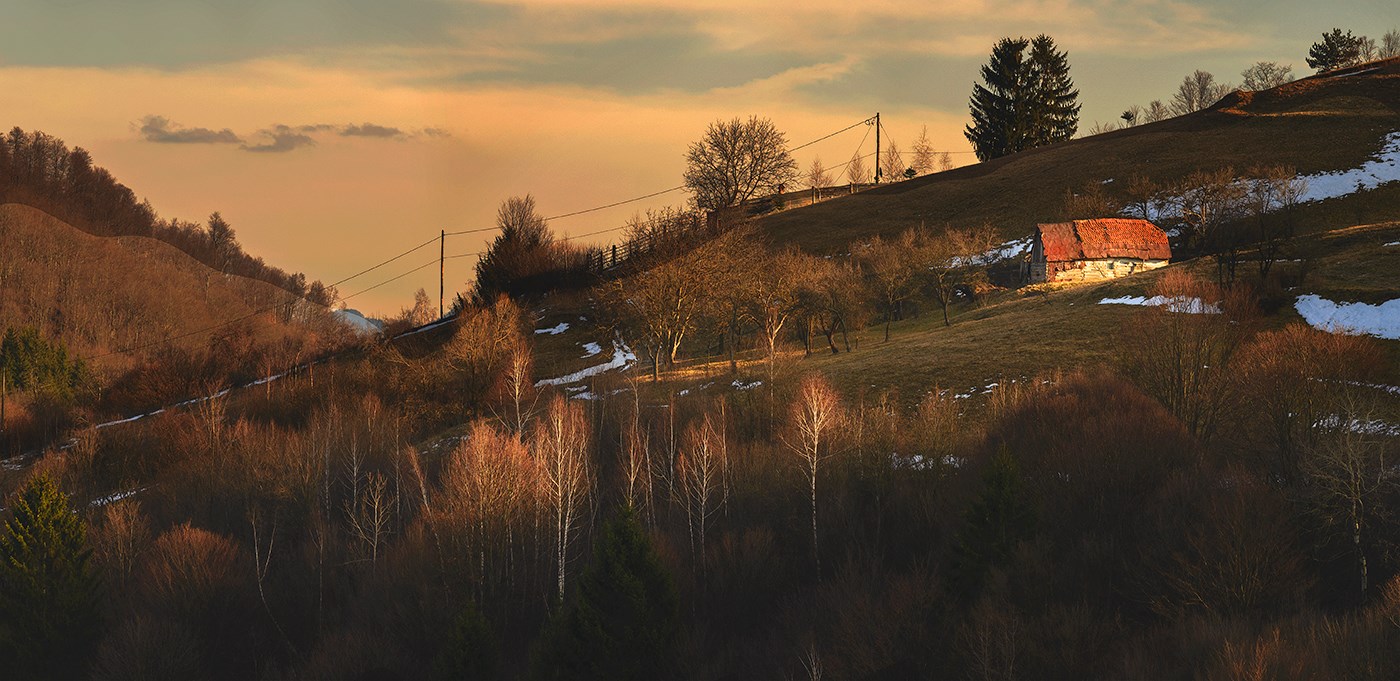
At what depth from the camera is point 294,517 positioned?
217 feet

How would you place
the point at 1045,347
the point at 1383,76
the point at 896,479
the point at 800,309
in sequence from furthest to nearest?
1. the point at 1383,76
2. the point at 800,309
3. the point at 1045,347
4. the point at 896,479

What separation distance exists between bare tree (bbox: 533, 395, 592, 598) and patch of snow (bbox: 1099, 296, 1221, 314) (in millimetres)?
28986

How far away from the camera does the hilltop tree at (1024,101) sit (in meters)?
144

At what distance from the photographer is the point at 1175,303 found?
51469mm

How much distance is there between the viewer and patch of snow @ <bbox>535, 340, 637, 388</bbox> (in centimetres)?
7775

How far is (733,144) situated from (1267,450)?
333 ft

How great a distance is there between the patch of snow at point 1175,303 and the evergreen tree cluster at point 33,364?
117 m

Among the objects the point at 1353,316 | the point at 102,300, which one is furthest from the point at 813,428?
the point at 102,300

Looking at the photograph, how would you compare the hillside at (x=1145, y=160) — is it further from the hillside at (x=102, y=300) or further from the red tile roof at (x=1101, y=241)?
the hillside at (x=102, y=300)

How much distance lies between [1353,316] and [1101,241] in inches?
1385

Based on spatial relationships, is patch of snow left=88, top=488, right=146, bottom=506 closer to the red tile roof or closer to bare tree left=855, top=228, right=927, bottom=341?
bare tree left=855, top=228, right=927, bottom=341

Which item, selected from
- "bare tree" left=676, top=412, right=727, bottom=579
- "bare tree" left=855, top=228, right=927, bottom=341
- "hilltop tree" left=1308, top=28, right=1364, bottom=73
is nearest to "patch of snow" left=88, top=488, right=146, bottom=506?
"bare tree" left=676, top=412, right=727, bottom=579

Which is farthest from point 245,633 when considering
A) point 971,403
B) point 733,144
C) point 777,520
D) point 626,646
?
point 733,144

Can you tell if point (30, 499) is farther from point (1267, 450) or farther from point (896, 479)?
point (1267, 450)
